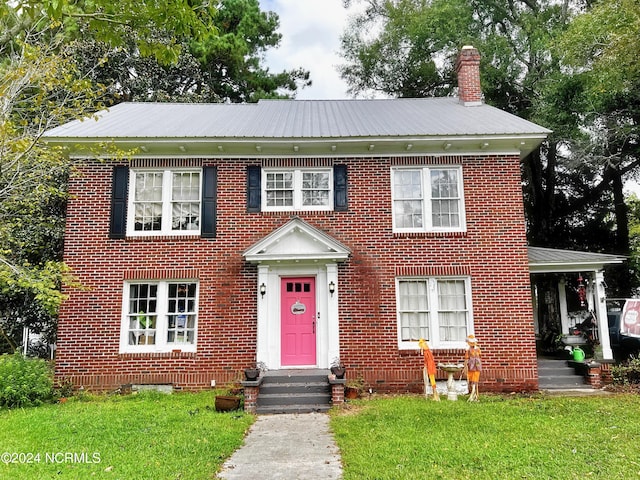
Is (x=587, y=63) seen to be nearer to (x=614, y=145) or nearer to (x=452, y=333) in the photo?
(x=614, y=145)

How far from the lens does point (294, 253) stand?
9664 mm

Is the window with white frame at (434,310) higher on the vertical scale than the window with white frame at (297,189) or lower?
lower

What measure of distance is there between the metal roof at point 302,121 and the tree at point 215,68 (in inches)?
268

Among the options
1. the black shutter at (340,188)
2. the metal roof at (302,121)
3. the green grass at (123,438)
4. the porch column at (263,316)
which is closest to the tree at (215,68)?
the metal roof at (302,121)

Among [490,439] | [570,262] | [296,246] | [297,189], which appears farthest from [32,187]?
[570,262]

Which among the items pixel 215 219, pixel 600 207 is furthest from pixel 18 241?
pixel 600 207

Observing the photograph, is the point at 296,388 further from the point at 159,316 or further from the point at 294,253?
the point at 159,316

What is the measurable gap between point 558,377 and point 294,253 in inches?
280

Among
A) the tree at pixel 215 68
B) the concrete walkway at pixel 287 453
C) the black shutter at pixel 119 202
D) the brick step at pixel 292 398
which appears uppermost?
the tree at pixel 215 68

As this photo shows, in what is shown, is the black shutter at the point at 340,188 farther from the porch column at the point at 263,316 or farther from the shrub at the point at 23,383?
the shrub at the point at 23,383

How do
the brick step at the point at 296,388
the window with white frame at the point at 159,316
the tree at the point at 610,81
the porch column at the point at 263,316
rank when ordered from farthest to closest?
the tree at the point at 610,81 < the window with white frame at the point at 159,316 < the porch column at the point at 263,316 < the brick step at the point at 296,388

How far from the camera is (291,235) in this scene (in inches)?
387

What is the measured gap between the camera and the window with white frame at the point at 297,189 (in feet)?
33.7

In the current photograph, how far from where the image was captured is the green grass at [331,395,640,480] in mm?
4930
